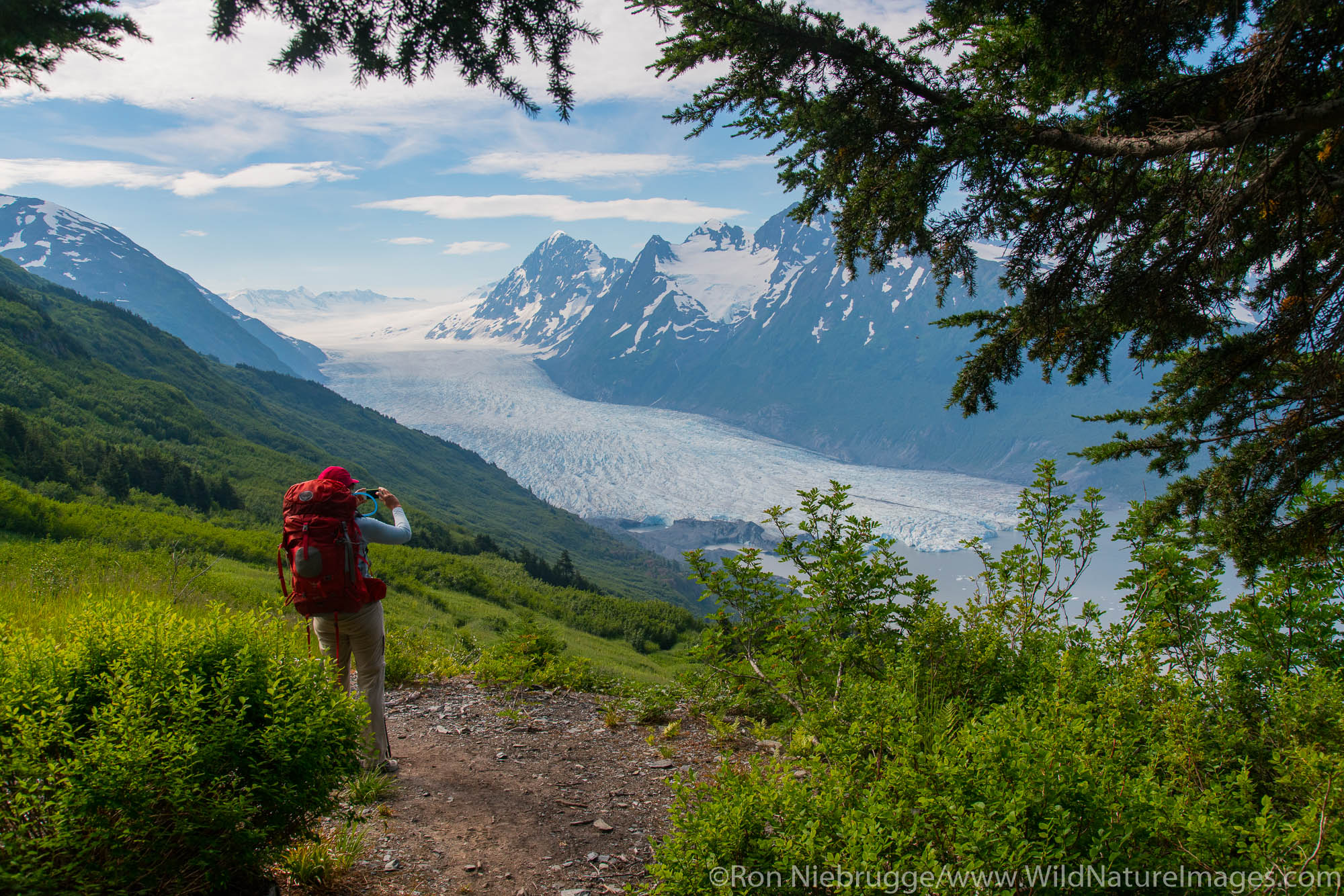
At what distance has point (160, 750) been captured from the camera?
2506 millimetres

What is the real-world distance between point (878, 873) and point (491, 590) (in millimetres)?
21412

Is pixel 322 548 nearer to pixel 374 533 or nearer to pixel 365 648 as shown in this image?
pixel 374 533

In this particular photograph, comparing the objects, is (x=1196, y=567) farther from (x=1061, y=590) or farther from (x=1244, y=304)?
(x=1244, y=304)

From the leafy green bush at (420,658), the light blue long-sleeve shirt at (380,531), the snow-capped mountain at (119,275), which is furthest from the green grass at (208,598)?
the snow-capped mountain at (119,275)

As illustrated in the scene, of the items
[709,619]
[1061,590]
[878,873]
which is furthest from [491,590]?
[878,873]

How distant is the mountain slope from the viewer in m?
48.5

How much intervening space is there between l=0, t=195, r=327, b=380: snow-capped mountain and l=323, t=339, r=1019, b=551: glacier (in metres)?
93.8

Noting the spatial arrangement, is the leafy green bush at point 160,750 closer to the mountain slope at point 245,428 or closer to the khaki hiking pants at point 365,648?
the khaki hiking pants at point 365,648

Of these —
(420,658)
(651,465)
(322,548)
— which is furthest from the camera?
(651,465)

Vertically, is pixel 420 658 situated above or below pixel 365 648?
below

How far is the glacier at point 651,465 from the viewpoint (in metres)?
72.5

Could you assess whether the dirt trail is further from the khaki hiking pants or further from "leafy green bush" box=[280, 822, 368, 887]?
the khaki hiking pants

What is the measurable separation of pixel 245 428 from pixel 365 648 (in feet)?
272

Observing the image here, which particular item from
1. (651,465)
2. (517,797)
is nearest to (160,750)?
(517,797)
